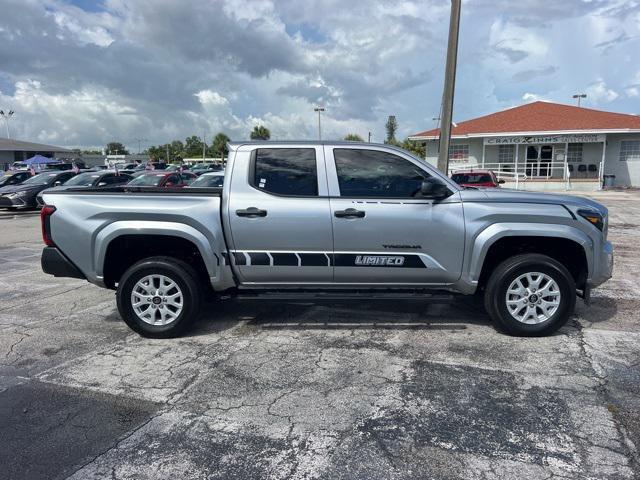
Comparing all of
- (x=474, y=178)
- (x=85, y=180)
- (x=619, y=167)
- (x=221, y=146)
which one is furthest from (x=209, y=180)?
(x=619, y=167)

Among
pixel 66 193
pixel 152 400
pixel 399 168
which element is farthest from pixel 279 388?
pixel 66 193

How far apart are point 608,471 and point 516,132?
3013cm

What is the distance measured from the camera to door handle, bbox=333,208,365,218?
4.86 metres

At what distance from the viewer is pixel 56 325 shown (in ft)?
18.4

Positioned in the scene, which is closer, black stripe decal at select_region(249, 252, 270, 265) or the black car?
black stripe decal at select_region(249, 252, 270, 265)

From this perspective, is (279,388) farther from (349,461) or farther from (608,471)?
(608,471)

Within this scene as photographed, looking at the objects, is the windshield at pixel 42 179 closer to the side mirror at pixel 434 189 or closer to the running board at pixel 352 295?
the running board at pixel 352 295

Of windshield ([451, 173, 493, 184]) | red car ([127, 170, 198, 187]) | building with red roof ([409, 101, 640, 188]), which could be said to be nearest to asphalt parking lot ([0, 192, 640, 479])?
windshield ([451, 173, 493, 184])

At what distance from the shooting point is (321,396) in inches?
151

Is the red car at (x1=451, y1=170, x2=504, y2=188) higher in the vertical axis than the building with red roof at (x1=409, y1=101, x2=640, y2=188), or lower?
lower

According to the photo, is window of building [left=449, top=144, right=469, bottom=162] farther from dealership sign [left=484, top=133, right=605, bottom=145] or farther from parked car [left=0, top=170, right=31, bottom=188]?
parked car [left=0, top=170, right=31, bottom=188]

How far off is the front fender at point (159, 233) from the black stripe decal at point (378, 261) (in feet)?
3.95

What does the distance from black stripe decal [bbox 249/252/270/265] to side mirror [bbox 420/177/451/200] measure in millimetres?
1621

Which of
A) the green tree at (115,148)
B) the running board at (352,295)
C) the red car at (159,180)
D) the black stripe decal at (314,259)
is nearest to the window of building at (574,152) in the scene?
the red car at (159,180)
